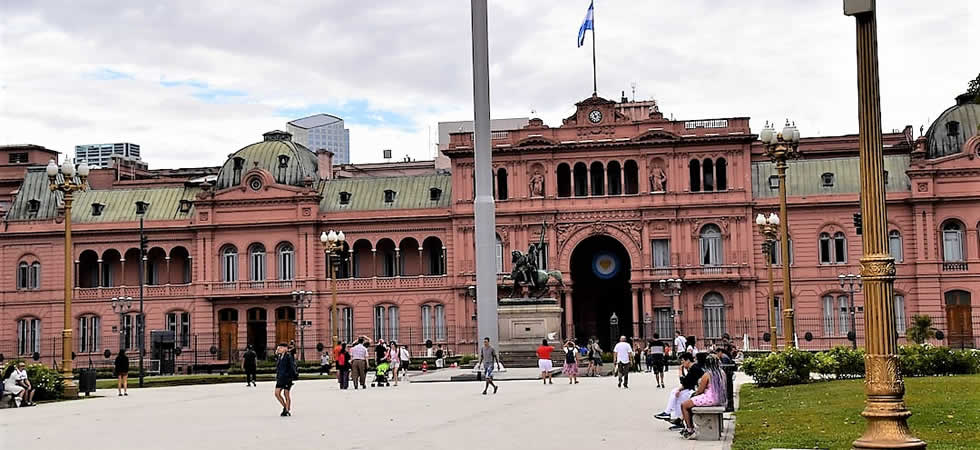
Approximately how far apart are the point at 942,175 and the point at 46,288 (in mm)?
55862

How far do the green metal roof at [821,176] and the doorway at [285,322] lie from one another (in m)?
29.6

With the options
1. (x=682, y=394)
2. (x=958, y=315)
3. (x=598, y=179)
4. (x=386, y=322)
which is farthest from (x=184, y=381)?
(x=958, y=315)

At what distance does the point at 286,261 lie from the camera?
80.6 meters

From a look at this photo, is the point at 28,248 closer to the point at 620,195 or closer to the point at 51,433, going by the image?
the point at 620,195

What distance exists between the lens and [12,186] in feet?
294

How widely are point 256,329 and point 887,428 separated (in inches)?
2775

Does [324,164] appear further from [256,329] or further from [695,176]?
[695,176]

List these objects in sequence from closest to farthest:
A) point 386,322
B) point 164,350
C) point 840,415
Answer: point 840,415 < point 164,350 < point 386,322

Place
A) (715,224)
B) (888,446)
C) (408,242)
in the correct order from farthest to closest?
(408,242) < (715,224) < (888,446)

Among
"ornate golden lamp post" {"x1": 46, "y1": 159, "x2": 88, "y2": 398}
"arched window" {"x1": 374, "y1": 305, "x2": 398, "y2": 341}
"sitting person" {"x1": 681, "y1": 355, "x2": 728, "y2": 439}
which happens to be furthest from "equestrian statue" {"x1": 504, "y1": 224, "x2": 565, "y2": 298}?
"sitting person" {"x1": 681, "y1": 355, "x2": 728, "y2": 439}

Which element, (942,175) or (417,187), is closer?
(942,175)

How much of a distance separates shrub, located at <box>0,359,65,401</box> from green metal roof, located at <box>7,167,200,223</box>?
4735 cm

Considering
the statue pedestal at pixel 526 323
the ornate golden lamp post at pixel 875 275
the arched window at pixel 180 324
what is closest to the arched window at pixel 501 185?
the arched window at pixel 180 324

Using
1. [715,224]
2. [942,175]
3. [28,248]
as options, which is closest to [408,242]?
[715,224]
